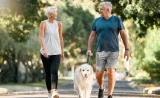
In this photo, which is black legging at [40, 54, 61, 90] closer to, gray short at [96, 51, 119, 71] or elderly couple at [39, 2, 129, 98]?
elderly couple at [39, 2, 129, 98]

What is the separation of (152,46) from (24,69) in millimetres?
10641

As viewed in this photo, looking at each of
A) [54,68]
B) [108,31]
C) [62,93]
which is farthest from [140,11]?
[54,68]

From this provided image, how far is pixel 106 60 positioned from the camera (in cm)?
1288

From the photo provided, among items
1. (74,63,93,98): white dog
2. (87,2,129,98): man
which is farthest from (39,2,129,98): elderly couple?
(74,63,93,98): white dog

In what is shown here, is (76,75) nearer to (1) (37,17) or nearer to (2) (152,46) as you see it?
(1) (37,17)

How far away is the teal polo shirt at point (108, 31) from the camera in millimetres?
12648

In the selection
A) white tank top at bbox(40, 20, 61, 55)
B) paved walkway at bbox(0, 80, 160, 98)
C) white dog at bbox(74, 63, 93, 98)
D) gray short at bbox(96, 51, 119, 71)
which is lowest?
paved walkway at bbox(0, 80, 160, 98)

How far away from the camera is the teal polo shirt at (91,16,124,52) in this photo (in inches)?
498

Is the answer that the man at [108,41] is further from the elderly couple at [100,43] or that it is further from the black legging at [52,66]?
the black legging at [52,66]

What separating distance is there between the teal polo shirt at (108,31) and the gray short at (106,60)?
9 cm

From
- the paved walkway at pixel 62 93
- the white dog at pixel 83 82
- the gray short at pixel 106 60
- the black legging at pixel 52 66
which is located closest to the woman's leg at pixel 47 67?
the black legging at pixel 52 66

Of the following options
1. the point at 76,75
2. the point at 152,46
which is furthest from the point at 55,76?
the point at 152,46

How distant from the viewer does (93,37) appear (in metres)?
13.1

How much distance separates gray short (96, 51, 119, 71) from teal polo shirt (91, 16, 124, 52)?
9 centimetres
